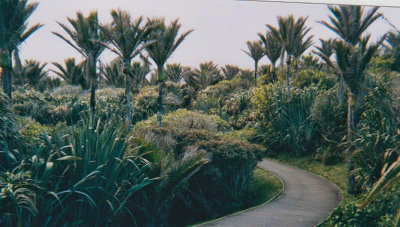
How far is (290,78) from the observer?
26.2ft

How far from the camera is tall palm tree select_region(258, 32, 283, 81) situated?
573 cm

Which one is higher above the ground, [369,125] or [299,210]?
[369,125]

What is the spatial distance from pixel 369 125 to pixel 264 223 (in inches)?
104

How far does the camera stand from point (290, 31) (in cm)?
568

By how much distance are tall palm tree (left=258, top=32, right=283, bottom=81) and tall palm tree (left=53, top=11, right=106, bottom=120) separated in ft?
8.32

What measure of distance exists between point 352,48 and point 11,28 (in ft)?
16.0

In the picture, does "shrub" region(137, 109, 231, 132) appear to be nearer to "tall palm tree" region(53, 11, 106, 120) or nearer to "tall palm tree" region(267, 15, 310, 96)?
"tall palm tree" region(267, 15, 310, 96)

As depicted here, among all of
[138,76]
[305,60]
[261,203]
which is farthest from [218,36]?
[305,60]

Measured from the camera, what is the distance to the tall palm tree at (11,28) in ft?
11.8

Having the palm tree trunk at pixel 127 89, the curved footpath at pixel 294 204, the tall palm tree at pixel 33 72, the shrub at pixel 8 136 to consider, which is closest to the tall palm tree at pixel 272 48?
the curved footpath at pixel 294 204

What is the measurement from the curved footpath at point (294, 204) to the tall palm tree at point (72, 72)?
106 inches

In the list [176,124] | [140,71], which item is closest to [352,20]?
[140,71]

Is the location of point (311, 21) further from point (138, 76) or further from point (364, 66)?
point (138, 76)

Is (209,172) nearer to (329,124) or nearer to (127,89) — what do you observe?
(127,89)
